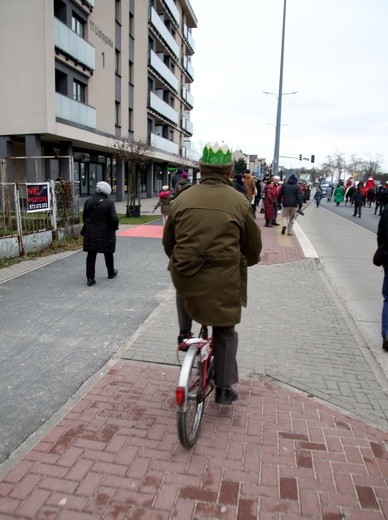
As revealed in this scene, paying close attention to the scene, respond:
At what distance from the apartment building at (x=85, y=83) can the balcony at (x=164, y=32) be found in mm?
94

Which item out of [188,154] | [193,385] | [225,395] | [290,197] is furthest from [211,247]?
[188,154]

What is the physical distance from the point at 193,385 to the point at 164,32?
127ft

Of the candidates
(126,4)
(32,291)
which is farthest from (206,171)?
(126,4)

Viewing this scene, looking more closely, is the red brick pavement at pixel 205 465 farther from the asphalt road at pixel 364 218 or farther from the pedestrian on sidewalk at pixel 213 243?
the asphalt road at pixel 364 218

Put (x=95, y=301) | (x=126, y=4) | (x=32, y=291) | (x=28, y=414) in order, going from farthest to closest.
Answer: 1. (x=126, y=4)
2. (x=32, y=291)
3. (x=95, y=301)
4. (x=28, y=414)

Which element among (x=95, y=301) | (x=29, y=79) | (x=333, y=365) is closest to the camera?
(x=333, y=365)

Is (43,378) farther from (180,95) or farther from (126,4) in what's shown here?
(180,95)

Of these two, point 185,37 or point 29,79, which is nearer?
point 29,79

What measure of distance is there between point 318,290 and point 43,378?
16.1 feet

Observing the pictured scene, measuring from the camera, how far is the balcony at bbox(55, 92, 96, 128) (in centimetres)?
1855

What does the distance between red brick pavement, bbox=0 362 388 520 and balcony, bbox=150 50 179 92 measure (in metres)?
33.8

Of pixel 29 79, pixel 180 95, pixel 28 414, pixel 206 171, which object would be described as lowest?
pixel 28 414

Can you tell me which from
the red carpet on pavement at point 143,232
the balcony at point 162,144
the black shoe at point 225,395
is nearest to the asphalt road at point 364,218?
the red carpet on pavement at point 143,232

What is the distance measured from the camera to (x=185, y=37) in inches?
1816
